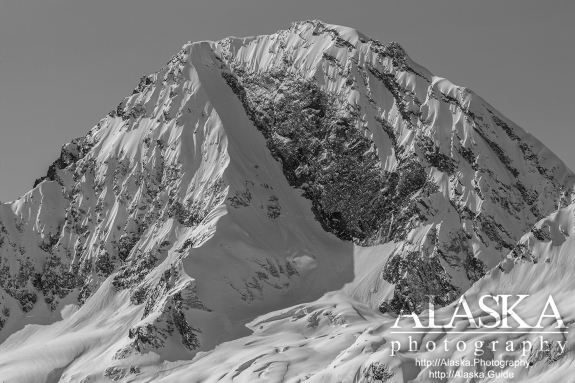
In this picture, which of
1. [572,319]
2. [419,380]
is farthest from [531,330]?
[419,380]

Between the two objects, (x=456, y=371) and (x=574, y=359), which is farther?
(x=456, y=371)

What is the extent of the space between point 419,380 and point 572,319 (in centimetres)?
3369

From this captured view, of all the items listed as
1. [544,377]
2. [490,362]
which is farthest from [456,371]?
[544,377]

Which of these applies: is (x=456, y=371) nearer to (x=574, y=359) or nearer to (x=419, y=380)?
(x=419, y=380)

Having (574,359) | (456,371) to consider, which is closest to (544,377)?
(574,359)

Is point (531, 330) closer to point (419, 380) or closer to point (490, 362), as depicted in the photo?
point (490, 362)

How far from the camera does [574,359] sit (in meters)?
186

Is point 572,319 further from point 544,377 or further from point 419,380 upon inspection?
point 419,380

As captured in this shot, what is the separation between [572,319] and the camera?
637ft

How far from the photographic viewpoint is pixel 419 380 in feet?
651

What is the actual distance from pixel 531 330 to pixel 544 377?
13677 millimetres

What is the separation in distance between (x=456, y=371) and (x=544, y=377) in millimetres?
19322

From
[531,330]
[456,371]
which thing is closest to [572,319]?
[531,330]

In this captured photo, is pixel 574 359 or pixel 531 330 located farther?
pixel 531 330
